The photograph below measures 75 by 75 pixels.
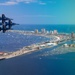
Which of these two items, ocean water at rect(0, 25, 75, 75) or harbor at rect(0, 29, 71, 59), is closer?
ocean water at rect(0, 25, 75, 75)

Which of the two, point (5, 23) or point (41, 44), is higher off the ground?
point (5, 23)

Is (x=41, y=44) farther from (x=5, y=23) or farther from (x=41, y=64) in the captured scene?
(x=5, y=23)

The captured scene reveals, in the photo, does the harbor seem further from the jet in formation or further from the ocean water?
the jet in formation

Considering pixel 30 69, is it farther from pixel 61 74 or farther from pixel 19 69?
pixel 61 74

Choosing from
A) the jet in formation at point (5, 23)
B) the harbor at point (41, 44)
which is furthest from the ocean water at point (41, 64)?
the jet in formation at point (5, 23)

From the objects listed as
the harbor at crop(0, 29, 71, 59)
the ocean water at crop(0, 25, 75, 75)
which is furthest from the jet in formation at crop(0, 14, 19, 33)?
the harbor at crop(0, 29, 71, 59)

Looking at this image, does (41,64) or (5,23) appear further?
(41,64)

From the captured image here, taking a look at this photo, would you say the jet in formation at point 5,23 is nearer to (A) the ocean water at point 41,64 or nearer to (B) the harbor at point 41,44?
(A) the ocean water at point 41,64

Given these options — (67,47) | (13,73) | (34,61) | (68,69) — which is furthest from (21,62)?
(67,47)

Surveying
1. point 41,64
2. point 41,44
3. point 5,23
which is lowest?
point 41,64

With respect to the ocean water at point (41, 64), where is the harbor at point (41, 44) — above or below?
above

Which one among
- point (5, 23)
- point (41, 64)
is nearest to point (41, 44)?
point (41, 64)
